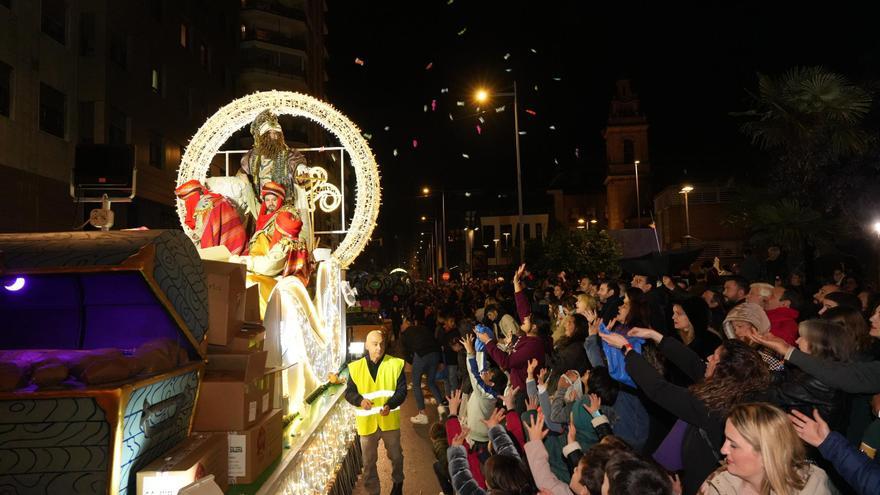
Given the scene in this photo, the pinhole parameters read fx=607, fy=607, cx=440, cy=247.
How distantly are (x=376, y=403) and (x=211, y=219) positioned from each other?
2.74 m

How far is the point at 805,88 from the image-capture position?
26.6 ft

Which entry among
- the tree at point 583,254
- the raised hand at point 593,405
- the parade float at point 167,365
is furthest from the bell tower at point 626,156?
the raised hand at point 593,405

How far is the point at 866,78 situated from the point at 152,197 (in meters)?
20.8

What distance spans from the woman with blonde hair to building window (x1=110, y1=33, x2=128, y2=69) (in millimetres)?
21348

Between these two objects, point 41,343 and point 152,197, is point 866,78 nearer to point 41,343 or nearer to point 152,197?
point 41,343

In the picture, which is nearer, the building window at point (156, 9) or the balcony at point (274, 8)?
the building window at point (156, 9)

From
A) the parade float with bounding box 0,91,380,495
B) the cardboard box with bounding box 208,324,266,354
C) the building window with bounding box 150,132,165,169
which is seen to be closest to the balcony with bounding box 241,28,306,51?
the building window with bounding box 150,132,165,169

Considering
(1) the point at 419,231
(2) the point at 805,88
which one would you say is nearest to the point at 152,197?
(2) the point at 805,88

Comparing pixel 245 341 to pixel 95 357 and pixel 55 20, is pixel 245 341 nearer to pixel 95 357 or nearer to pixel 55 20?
pixel 95 357

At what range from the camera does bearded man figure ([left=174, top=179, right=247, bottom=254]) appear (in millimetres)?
6715

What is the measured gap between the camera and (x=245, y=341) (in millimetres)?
4590

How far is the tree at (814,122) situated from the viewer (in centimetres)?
808

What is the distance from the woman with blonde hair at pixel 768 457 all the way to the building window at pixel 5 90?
17.7 metres

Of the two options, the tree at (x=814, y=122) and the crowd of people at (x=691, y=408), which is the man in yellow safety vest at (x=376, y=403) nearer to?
the crowd of people at (x=691, y=408)
